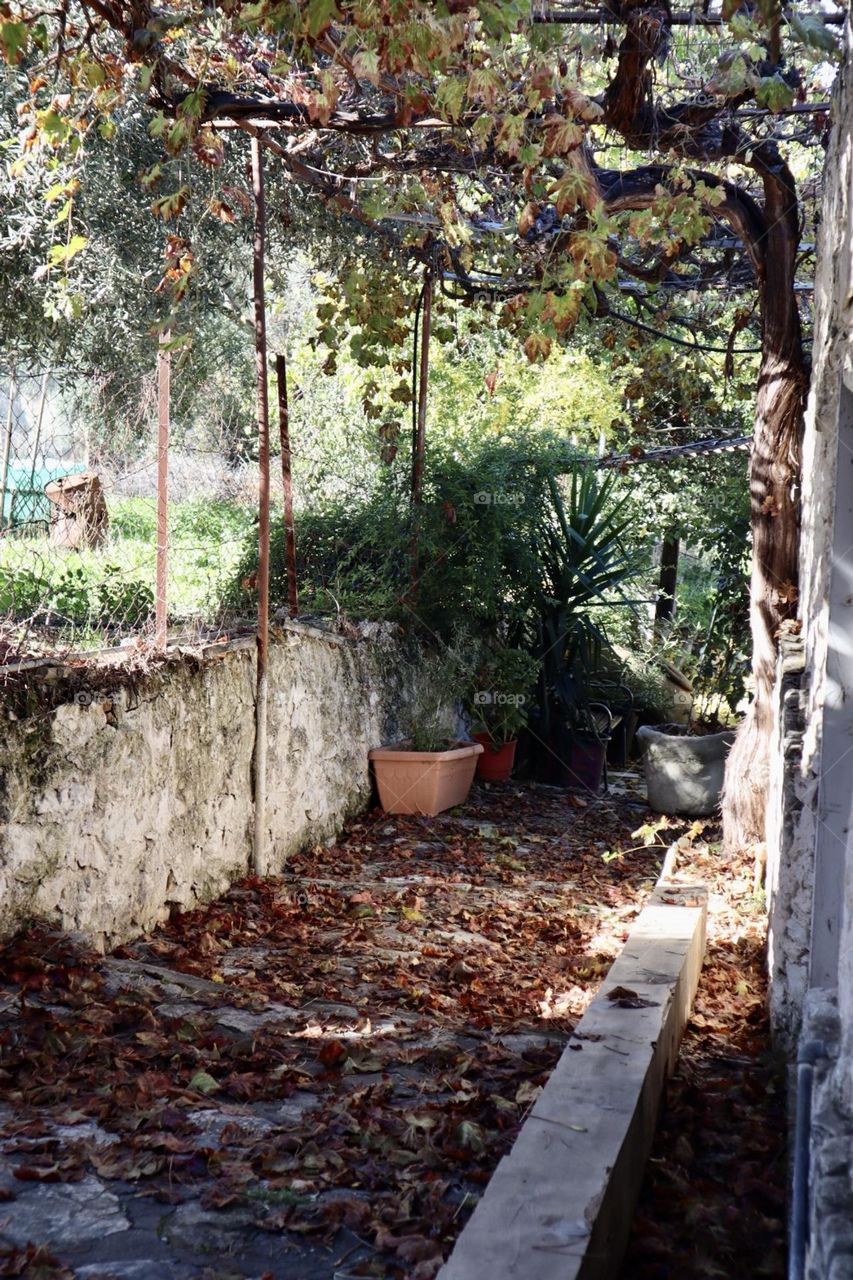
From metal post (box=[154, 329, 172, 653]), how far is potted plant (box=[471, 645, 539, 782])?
3.88m

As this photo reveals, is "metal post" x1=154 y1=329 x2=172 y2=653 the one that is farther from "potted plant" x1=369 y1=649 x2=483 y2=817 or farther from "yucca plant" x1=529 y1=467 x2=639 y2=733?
"yucca plant" x1=529 y1=467 x2=639 y2=733

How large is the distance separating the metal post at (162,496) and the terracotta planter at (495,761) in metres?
4.30

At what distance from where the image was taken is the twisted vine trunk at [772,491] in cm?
599

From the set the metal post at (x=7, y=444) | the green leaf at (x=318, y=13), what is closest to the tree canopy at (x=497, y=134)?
the green leaf at (x=318, y=13)

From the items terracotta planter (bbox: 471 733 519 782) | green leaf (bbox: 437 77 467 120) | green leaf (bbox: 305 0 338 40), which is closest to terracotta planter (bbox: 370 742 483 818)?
terracotta planter (bbox: 471 733 519 782)

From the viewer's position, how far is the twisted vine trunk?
236 inches

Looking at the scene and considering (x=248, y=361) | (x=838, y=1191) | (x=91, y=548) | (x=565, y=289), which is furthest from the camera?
(x=248, y=361)

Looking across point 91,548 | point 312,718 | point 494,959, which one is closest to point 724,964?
point 494,959

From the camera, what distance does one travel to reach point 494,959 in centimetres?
489

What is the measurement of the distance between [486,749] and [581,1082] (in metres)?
6.01

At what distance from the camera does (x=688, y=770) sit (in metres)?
7.74

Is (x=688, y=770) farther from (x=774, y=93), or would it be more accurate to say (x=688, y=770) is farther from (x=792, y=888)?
(x=774, y=93)

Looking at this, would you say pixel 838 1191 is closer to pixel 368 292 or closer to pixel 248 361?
pixel 368 292

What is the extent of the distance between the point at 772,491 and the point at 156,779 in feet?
11.2
